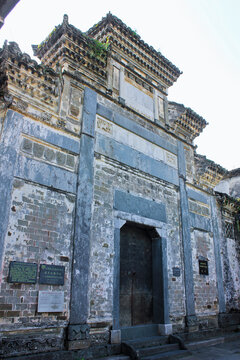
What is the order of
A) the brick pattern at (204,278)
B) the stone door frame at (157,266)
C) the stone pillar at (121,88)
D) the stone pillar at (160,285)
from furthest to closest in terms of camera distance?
1. the brick pattern at (204,278)
2. the stone pillar at (121,88)
3. the stone pillar at (160,285)
4. the stone door frame at (157,266)

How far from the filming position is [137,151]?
823 centimetres

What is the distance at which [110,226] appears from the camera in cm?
686

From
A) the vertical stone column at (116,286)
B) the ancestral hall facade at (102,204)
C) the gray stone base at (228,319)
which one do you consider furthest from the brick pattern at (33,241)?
the gray stone base at (228,319)

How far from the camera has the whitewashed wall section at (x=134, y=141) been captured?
7.59m

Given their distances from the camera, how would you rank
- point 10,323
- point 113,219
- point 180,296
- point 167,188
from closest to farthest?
point 10,323 < point 113,219 < point 180,296 < point 167,188

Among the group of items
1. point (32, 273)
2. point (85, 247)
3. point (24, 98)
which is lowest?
point (32, 273)

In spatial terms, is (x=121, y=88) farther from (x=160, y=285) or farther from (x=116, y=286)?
(x=160, y=285)

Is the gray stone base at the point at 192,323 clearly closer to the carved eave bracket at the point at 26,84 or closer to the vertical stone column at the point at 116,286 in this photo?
the vertical stone column at the point at 116,286

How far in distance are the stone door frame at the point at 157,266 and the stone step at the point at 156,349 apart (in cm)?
42

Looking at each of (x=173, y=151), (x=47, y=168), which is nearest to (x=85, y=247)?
(x=47, y=168)

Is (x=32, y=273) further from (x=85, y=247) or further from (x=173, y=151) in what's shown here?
(x=173, y=151)

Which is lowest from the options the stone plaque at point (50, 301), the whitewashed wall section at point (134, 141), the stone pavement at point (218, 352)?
the stone pavement at point (218, 352)

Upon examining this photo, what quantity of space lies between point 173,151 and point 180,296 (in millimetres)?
4527

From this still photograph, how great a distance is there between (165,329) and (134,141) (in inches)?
200
